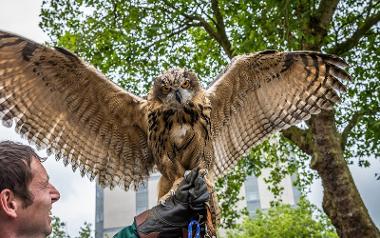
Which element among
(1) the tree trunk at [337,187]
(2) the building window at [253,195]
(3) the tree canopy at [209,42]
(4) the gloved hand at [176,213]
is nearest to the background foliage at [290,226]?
(3) the tree canopy at [209,42]

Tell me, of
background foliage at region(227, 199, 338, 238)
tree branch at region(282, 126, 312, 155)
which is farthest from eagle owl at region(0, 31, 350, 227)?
background foliage at region(227, 199, 338, 238)

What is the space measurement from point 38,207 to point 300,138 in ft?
31.5

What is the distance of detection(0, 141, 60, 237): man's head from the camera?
2123 mm

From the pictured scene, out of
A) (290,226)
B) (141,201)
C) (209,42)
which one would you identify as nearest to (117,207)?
(141,201)

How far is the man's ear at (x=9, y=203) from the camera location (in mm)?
2107

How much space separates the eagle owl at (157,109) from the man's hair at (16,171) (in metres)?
1.76

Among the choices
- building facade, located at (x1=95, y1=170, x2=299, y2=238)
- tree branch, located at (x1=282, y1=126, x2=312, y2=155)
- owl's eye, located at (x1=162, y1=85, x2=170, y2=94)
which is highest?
building facade, located at (x1=95, y1=170, x2=299, y2=238)

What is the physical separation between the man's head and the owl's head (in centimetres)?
169

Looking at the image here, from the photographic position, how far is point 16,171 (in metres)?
2.20

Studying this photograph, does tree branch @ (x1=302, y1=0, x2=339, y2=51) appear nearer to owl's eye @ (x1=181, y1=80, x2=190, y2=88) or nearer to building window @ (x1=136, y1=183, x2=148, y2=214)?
owl's eye @ (x1=181, y1=80, x2=190, y2=88)

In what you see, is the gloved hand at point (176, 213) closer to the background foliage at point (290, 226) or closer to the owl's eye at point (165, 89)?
the owl's eye at point (165, 89)

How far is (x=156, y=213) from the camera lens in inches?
117

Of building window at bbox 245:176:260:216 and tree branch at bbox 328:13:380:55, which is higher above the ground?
building window at bbox 245:176:260:216

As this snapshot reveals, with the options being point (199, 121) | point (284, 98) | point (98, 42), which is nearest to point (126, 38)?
point (98, 42)
